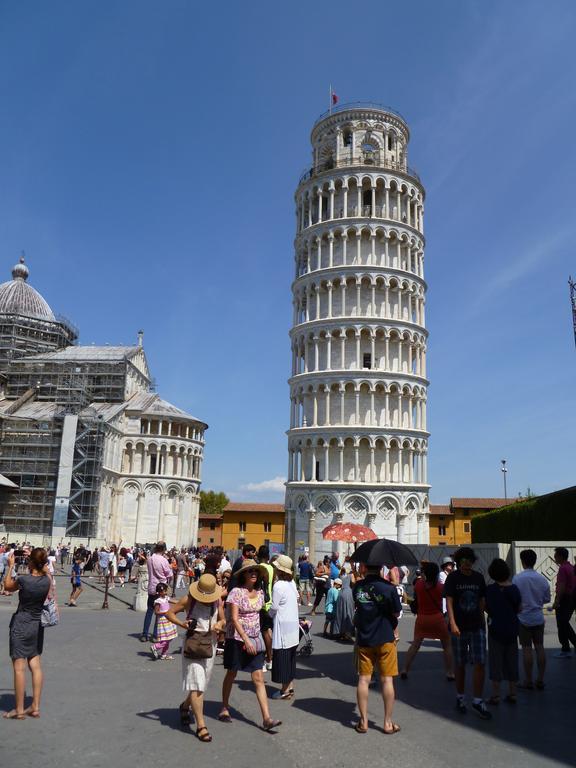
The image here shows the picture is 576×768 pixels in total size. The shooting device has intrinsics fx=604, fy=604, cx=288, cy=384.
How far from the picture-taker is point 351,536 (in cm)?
2703

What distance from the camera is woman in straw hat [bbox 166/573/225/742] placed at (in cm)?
717

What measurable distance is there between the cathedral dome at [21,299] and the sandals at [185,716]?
7246 centimetres

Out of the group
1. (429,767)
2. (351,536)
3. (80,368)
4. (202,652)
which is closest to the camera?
(429,767)

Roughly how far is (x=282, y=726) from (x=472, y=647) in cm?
286

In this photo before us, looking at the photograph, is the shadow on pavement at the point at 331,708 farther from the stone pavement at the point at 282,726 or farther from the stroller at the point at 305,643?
the stroller at the point at 305,643

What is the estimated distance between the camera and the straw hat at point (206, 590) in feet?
25.1

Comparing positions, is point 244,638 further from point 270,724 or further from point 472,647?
point 472,647

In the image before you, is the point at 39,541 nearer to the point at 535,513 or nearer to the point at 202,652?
the point at 535,513

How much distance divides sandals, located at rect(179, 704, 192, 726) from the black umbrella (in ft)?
10.2

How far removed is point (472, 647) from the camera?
8477 millimetres

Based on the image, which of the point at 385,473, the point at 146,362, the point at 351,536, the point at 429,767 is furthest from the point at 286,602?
the point at 146,362

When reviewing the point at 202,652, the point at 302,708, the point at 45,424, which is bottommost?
the point at 302,708

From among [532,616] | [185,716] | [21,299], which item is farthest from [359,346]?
[21,299]

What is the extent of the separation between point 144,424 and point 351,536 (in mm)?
46287
